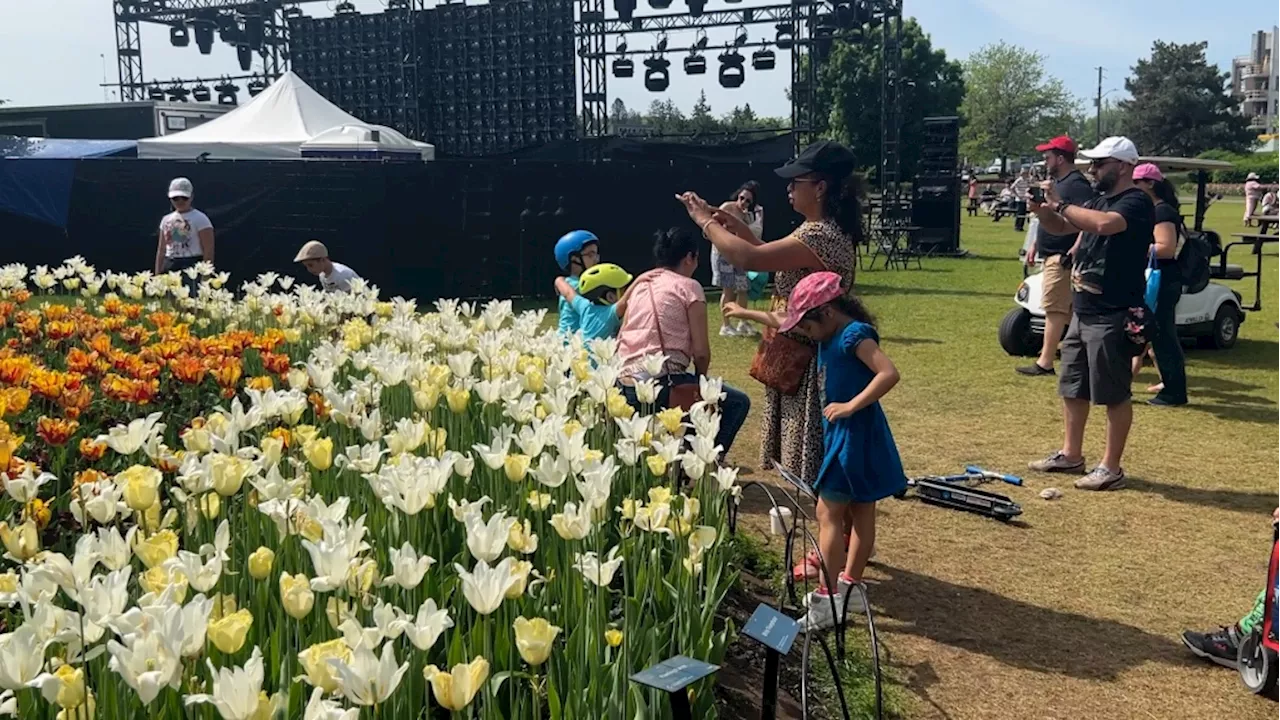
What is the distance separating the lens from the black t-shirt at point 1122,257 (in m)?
6.02

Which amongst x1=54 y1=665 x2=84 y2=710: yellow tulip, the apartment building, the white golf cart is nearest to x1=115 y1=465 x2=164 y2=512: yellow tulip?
x1=54 y1=665 x2=84 y2=710: yellow tulip

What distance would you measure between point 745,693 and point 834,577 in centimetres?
89

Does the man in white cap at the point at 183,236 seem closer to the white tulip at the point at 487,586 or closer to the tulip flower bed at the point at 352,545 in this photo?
the tulip flower bed at the point at 352,545

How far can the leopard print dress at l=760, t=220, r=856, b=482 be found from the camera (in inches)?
171

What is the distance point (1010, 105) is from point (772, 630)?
73813mm

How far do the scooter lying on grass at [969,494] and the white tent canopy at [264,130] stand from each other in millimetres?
14063

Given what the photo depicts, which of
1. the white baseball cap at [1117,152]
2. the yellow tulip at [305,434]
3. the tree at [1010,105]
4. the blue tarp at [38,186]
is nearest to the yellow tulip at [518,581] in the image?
the yellow tulip at [305,434]

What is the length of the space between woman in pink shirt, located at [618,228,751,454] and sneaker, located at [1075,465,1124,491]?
77.8 inches

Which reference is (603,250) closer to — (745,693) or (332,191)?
(332,191)

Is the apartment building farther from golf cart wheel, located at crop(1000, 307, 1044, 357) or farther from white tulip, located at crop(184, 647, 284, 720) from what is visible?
white tulip, located at crop(184, 647, 284, 720)

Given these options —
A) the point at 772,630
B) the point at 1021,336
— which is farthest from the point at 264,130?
the point at 772,630

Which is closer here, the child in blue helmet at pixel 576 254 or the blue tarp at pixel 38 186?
the child in blue helmet at pixel 576 254

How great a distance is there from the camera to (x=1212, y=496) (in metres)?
5.99

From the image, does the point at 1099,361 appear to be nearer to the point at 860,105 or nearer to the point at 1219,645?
the point at 1219,645
